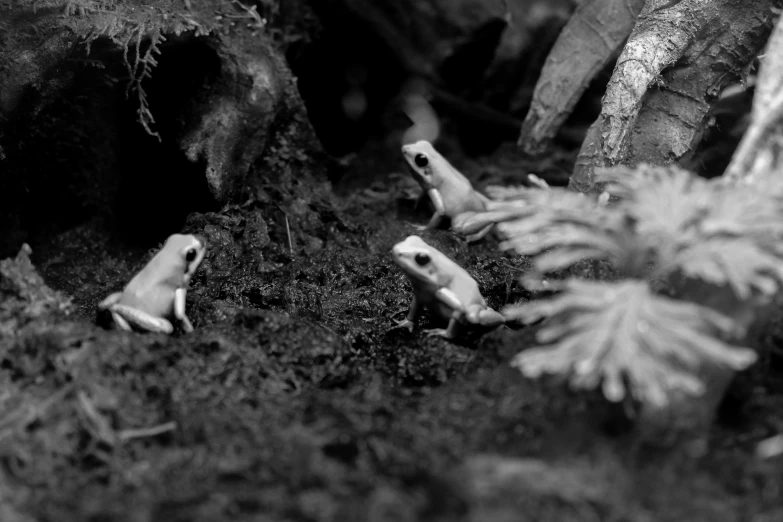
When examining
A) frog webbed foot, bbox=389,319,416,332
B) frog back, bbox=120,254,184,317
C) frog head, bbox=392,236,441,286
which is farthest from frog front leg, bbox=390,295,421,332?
frog back, bbox=120,254,184,317

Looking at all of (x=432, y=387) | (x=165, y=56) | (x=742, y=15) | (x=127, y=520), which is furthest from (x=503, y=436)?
(x=165, y=56)

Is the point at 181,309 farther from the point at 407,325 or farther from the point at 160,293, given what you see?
the point at 407,325

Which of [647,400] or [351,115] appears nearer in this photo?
[647,400]

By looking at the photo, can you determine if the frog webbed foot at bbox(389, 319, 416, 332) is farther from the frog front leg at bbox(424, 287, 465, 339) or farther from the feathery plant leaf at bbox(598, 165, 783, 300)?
the feathery plant leaf at bbox(598, 165, 783, 300)

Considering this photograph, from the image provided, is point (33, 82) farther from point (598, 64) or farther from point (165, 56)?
point (598, 64)

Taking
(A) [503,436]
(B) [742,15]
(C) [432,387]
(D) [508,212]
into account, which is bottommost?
(C) [432,387]

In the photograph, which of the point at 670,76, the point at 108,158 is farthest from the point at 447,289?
the point at 108,158

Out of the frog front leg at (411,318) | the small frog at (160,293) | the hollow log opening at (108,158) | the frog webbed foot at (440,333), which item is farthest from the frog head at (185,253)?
the frog webbed foot at (440,333)
